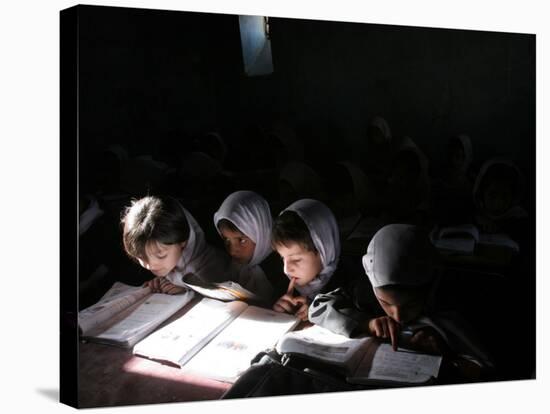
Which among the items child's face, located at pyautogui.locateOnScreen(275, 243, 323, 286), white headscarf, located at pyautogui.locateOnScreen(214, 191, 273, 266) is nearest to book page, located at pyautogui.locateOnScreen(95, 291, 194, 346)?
white headscarf, located at pyautogui.locateOnScreen(214, 191, 273, 266)

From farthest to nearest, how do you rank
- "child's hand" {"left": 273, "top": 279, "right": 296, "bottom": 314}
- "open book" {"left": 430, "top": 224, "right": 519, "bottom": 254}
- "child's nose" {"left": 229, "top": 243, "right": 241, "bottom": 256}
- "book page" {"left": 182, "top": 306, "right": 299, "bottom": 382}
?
"open book" {"left": 430, "top": 224, "right": 519, "bottom": 254} → "child's hand" {"left": 273, "top": 279, "right": 296, "bottom": 314} → "child's nose" {"left": 229, "top": 243, "right": 241, "bottom": 256} → "book page" {"left": 182, "top": 306, "right": 299, "bottom": 382}

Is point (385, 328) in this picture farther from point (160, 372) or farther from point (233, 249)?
point (160, 372)

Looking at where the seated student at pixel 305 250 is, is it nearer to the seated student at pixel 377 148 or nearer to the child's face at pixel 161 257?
the seated student at pixel 377 148

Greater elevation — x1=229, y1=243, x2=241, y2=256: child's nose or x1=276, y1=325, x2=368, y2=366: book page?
x1=229, y1=243, x2=241, y2=256: child's nose

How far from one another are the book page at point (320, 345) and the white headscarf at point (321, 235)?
0.20 m

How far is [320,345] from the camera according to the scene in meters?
4.52

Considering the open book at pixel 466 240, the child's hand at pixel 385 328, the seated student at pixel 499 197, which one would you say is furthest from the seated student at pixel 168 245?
the seated student at pixel 499 197

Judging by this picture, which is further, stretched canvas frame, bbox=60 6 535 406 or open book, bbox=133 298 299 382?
open book, bbox=133 298 299 382

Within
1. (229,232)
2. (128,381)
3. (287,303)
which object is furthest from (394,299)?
(128,381)

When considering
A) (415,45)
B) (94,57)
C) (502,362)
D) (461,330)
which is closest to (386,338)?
(461,330)

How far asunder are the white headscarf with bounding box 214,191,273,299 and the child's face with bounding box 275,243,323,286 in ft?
0.28

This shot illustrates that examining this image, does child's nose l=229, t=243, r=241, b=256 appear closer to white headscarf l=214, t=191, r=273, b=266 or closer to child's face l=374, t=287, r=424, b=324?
white headscarf l=214, t=191, r=273, b=266

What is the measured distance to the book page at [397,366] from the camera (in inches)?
180

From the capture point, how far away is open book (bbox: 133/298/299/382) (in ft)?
14.1
